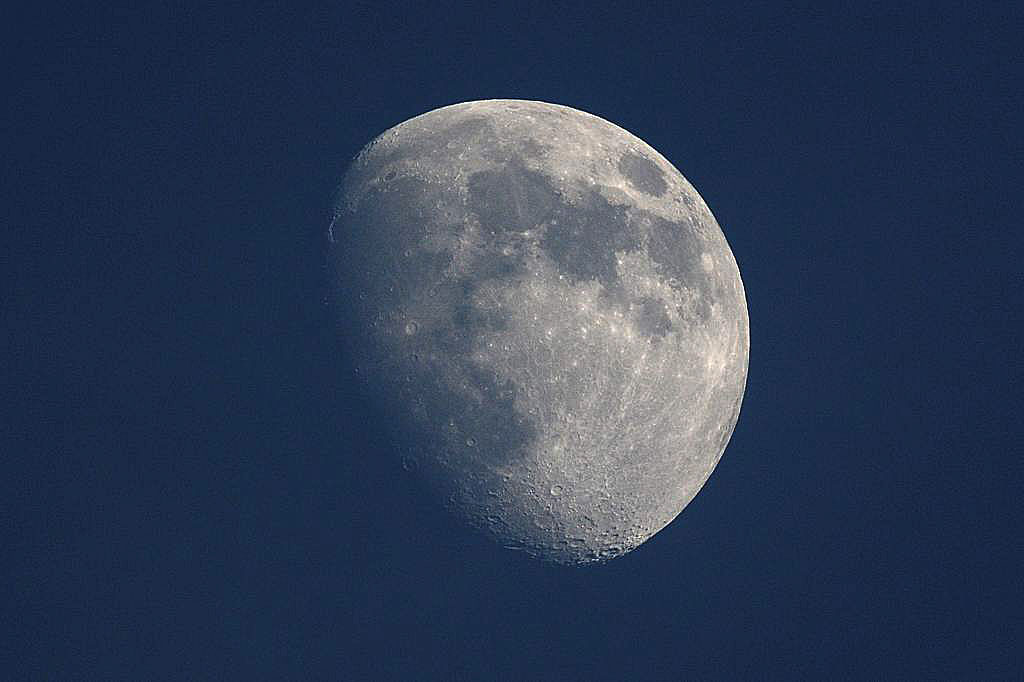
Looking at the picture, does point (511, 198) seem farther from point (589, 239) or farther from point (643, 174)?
point (643, 174)

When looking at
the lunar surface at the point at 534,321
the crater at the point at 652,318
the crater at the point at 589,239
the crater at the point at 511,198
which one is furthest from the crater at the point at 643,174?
the crater at the point at 652,318

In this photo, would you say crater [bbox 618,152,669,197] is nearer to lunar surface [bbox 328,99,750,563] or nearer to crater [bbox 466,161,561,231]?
lunar surface [bbox 328,99,750,563]

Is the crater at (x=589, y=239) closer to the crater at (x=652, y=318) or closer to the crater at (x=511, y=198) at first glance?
the crater at (x=511, y=198)

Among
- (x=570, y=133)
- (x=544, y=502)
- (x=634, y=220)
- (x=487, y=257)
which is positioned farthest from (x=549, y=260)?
(x=544, y=502)

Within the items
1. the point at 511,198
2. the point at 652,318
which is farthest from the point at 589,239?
the point at 652,318

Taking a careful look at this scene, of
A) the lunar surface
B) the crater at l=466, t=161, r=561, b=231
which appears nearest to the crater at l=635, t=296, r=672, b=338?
the lunar surface
